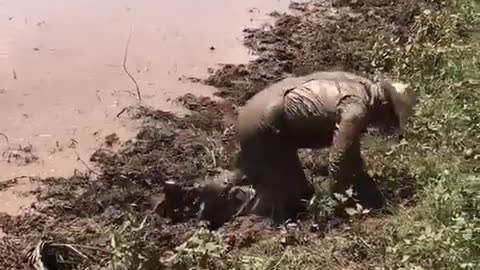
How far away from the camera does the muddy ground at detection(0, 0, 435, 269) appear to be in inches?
186

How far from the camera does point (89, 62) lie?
25.5ft

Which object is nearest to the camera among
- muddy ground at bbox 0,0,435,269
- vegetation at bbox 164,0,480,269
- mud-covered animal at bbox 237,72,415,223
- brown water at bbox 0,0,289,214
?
vegetation at bbox 164,0,480,269

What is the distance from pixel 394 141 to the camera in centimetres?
601

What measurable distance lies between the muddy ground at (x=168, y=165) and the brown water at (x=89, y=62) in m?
0.18

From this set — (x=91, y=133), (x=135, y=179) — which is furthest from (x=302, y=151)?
(x=91, y=133)

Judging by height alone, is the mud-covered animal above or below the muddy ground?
above

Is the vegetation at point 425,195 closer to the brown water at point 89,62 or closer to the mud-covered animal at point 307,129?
the mud-covered animal at point 307,129

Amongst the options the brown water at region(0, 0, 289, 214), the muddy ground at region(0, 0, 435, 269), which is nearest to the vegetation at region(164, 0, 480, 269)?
the muddy ground at region(0, 0, 435, 269)

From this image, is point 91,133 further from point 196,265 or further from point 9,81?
point 196,265

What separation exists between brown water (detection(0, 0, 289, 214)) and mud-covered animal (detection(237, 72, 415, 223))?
1.39m

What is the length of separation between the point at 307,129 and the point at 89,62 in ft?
10.2

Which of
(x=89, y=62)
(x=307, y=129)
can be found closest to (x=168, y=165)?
(x=307, y=129)

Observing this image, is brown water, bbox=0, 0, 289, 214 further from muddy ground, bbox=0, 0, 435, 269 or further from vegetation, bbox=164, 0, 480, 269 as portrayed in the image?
vegetation, bbox=164, 0, 480, 269

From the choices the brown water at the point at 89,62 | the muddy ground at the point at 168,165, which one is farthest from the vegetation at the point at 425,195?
the brown water at the point at 89,62
